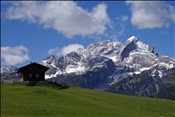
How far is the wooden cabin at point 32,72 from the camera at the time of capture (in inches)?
4894

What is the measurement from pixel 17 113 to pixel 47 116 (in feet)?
14.9

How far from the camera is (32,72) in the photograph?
12481cm

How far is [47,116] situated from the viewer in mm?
51594

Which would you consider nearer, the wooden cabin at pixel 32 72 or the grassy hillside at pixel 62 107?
the grassy hillside at pixel 62 107

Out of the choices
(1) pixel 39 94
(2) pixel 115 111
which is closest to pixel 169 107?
(2) pixel 115 111

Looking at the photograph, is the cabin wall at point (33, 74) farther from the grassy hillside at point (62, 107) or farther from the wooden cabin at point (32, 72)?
the grassy hillside at point (62, 107)

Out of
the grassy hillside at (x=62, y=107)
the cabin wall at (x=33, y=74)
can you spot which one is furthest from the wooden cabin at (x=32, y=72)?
the grassy hillside at (x=62, y=107)

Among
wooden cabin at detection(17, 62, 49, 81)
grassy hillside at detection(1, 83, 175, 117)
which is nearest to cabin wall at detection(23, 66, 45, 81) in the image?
wooden cabin at detection(17, 62, 49, 81)

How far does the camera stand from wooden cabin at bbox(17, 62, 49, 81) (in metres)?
124

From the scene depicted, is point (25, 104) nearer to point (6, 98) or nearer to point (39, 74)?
point (6, 98)

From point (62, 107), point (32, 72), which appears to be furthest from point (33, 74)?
point (62, 107)

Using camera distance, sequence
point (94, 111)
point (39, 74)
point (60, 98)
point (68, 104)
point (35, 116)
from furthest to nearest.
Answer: point (39, 74)
point (60, 98)
point (68, 104)
point (94, 111)
point (35, 116)

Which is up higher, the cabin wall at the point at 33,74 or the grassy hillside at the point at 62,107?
the cabin wall at the point at 33,74

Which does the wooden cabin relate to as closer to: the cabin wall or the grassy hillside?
the cabin wall
